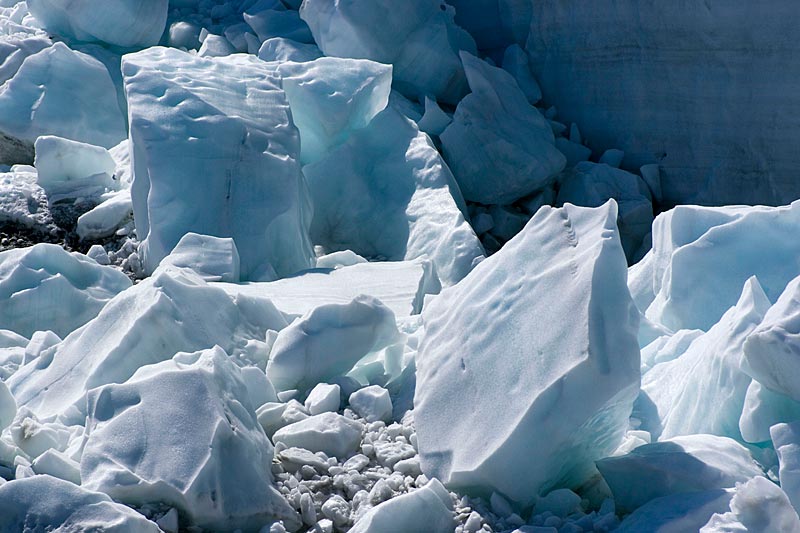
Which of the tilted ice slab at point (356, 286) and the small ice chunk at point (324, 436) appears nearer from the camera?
the small ice chunk at point (324, 436)

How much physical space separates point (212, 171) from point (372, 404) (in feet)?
5.38

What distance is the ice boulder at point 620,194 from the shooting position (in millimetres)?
4789

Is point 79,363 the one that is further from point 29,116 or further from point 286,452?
point 29,116

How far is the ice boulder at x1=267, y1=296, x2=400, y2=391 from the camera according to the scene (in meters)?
2.23

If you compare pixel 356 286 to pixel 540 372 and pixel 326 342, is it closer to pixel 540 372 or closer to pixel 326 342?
pixel 326 342

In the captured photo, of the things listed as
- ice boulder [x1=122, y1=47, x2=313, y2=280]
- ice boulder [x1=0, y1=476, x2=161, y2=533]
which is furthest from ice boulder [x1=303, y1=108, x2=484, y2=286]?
ice boulder [x1=0, y1=476, x2=161, y2=533]

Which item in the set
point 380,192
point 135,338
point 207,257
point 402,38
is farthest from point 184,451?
point 402,38

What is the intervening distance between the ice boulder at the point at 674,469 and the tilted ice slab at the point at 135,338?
3.07ft

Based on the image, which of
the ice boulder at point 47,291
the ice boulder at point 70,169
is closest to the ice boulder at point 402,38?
the ice boulder at point 70,169

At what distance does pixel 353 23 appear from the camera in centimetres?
466

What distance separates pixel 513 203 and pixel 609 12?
1.11 m

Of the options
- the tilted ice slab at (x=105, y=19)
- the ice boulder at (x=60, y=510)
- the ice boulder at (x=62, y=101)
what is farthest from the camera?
the tilted ice slab at (x=105, y=19)

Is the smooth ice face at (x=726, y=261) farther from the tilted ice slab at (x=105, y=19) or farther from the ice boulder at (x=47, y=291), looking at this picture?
the tilted ice slab at (x=105, y=19)

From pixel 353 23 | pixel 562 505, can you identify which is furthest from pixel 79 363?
pixel 353 23
